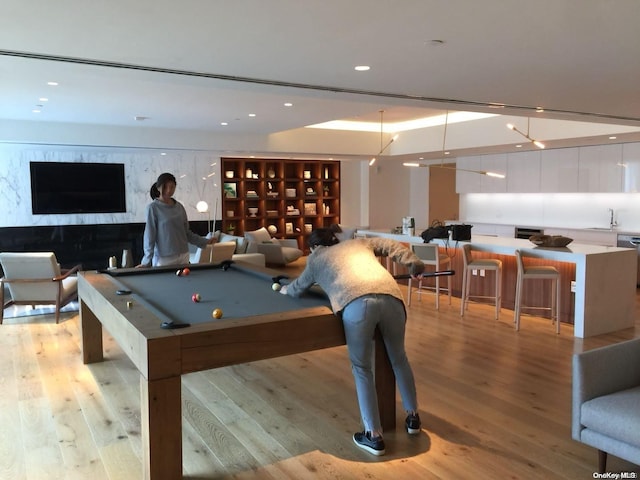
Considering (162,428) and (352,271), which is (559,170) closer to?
(352,271)

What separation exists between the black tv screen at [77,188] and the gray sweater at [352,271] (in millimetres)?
7589

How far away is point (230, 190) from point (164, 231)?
6421mm

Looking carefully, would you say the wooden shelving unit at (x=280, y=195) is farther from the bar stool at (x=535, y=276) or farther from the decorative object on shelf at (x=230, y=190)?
the bar stool at (x=535, y=276)

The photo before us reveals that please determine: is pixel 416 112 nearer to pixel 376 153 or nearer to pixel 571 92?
pixel 376 153

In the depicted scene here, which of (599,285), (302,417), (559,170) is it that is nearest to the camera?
(302,417)

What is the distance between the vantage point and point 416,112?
858 centimetres

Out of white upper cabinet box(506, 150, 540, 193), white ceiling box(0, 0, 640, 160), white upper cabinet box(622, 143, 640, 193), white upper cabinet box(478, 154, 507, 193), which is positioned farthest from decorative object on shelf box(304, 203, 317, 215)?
white ceiling box(0, 0, 640, 160)

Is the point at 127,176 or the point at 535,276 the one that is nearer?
the point at 535,276

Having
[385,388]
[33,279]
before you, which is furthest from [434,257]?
[33,279]

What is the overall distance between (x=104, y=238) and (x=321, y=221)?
4863mm

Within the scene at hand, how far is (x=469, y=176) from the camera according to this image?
1089cm

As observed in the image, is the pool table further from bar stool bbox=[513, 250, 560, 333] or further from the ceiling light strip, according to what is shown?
bar stool bbox=[513, 250, 560, 333]

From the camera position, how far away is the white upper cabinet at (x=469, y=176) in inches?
420

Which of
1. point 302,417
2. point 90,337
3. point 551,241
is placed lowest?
point 302,417
